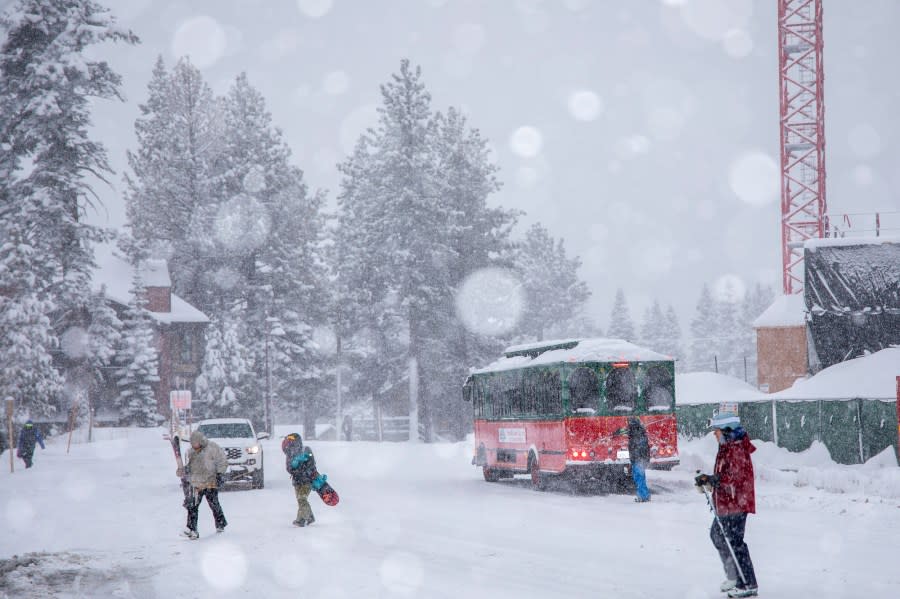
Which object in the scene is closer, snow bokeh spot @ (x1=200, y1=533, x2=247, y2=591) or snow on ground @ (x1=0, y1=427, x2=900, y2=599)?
snow on ground @ (x1=0, y1=427, x2=900, y2=599)

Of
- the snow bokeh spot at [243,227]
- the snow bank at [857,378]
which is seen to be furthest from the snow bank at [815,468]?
the snow bokeh spot at [243,227]

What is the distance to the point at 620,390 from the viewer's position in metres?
23.7

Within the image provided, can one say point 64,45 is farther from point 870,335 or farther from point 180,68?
point 870,335

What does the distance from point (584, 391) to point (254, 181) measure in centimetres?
4914

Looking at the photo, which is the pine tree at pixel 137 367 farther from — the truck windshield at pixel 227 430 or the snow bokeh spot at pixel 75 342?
the truck windshield at pixel 227 430

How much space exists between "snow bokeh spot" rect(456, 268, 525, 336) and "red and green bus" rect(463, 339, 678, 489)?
3527cm

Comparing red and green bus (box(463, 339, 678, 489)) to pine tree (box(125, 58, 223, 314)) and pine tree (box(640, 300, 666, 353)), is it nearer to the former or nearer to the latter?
pine tree (box(125, 58, 223, 314))

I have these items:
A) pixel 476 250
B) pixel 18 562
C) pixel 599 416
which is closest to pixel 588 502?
pixel 599 416

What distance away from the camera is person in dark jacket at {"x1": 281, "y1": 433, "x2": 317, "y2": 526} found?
1702cm

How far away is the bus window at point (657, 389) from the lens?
2391cm

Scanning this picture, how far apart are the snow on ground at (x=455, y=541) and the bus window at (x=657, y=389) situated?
1967 millimetres

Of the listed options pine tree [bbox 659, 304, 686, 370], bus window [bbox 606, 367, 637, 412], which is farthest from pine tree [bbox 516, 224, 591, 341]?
bus window [bbox 606, 367, 637, 412]

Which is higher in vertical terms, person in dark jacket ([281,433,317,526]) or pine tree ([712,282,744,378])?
pine tree ([712,282,744,378])

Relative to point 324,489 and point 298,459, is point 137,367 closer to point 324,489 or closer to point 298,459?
point 324,489
